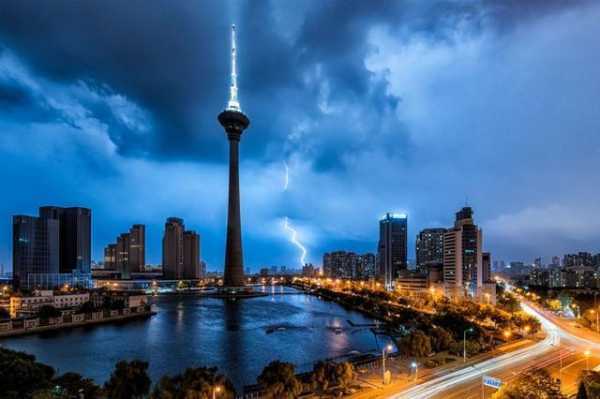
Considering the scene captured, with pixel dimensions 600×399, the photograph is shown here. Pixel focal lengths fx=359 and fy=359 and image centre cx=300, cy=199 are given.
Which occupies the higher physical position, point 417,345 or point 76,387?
point 76,387

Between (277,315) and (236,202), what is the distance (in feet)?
82.9

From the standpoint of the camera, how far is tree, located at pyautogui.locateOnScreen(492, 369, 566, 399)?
866 cm

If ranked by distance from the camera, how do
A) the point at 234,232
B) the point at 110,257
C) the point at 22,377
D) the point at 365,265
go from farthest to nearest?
the point at 110,257
the point at 365,265
the point at 234,232
the point at 22,377

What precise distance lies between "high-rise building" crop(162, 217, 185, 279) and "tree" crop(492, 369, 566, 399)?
9467 centimetres

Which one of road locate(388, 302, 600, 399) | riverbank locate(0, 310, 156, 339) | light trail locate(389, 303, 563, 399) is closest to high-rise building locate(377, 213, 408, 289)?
riverbank locate(0, 310, 156, 339)

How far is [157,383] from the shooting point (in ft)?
38.5

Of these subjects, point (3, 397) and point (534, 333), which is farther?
point (534, 333)

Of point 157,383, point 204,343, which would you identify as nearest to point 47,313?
point 204,343

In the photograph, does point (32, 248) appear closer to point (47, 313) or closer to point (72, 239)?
point (72, 239)

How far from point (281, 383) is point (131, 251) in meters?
115

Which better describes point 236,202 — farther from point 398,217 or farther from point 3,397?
point 3,397

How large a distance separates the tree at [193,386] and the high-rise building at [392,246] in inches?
2309

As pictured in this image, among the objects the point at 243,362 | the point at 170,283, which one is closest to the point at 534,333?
the point at 243,362

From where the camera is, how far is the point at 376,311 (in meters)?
39.6
